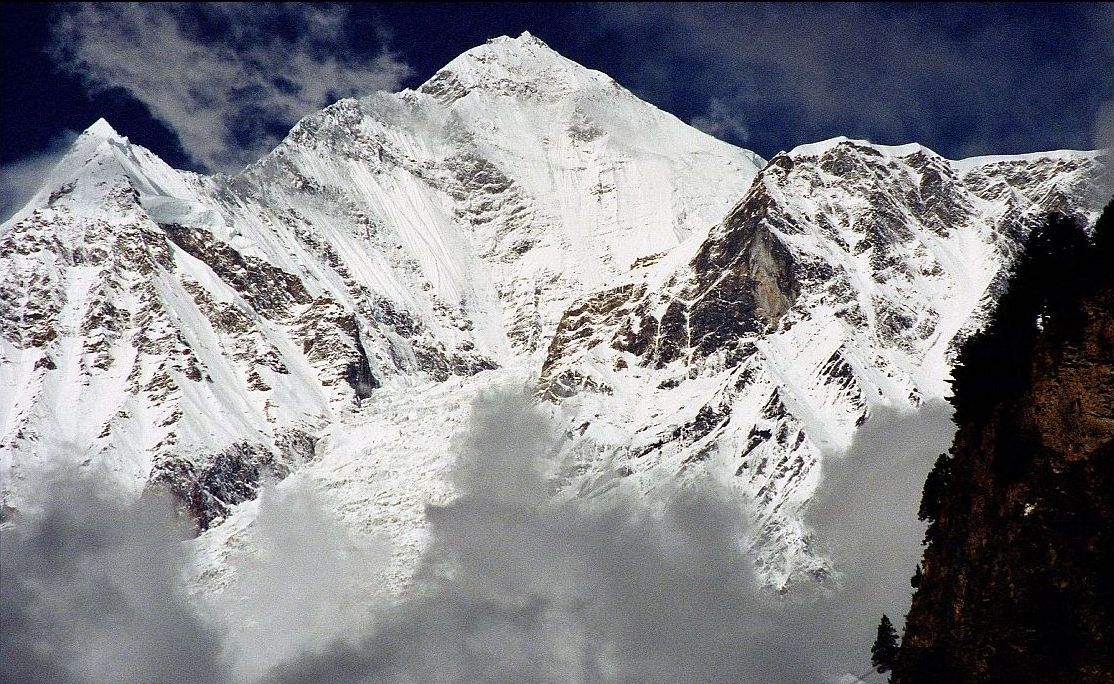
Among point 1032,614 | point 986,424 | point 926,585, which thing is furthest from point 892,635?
point 1032,614

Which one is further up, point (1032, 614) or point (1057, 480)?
point (1057, 480)

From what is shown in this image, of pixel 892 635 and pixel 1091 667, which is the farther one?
pixel 892 635

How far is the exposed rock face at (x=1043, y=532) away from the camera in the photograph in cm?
5994

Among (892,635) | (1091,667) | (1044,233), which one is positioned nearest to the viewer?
(1091,667)

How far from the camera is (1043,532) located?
62719mm

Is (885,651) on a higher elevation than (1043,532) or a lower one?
higher

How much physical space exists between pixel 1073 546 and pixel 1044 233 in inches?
610

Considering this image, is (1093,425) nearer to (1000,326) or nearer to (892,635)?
(1000,326)

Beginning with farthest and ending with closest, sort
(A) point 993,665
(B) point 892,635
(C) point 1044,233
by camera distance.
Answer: (B) point 892,635 → (C) point 1044,233 → (A) point 993,665

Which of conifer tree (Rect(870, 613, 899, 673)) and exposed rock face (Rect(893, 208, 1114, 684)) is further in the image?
conifer tree (Rect(870, 613, 899, 673))

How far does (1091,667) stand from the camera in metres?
59.1

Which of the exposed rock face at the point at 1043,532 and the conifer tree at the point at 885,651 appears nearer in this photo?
the exposed rock face at the point at 1043,532

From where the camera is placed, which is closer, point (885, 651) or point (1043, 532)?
point (1043, 532)

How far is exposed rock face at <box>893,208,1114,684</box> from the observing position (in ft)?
197
